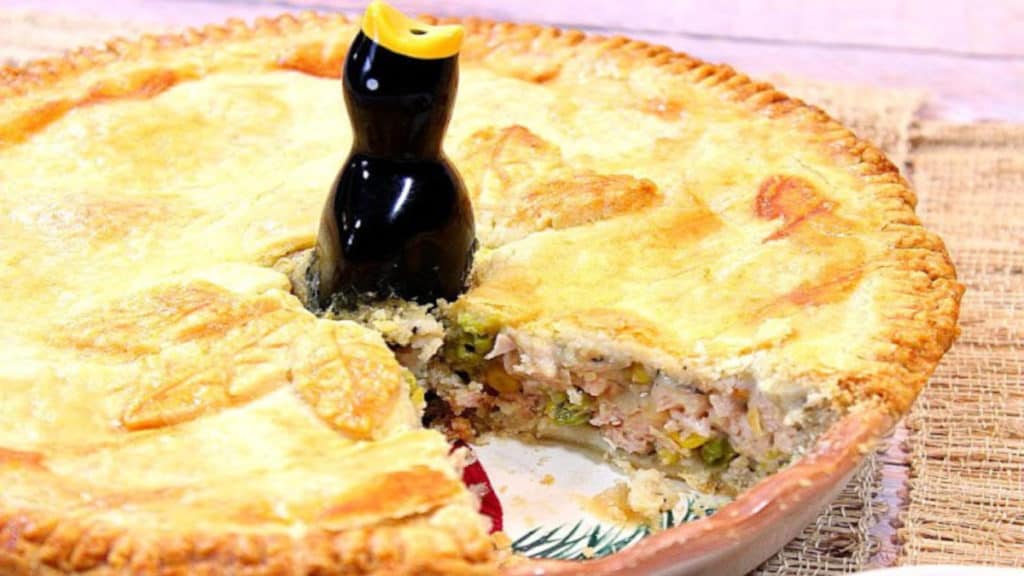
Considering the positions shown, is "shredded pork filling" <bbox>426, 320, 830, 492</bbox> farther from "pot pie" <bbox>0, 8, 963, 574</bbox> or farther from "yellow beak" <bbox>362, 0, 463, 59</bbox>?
"yellow beak" <bbox>362, 0, 463, 59</bbox>

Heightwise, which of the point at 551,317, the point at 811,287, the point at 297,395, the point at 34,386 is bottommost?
the point at 34,386

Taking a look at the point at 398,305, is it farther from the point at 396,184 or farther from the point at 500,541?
the point at 500,541

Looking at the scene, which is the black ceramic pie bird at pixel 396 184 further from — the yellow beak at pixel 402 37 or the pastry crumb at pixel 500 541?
the pastry crumb at pixel 500 541

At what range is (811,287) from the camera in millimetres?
3033

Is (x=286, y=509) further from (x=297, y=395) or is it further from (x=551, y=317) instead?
(x=551, y=317)

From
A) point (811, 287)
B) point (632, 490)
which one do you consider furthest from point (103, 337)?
point (811, 287)

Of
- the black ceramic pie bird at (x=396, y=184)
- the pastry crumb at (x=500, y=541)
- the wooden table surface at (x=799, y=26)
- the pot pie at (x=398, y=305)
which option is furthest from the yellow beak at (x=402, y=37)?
the wooden table surface at (x=799, y=26)

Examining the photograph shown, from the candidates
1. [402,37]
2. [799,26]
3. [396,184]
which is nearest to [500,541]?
[396,184]

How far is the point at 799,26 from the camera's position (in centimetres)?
591

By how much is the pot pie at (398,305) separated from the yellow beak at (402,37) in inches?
21.8

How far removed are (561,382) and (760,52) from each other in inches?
117

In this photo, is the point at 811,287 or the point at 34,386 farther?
the point at 811,287

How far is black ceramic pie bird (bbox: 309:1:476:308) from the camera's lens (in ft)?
9.16

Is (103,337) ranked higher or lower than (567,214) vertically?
lower
